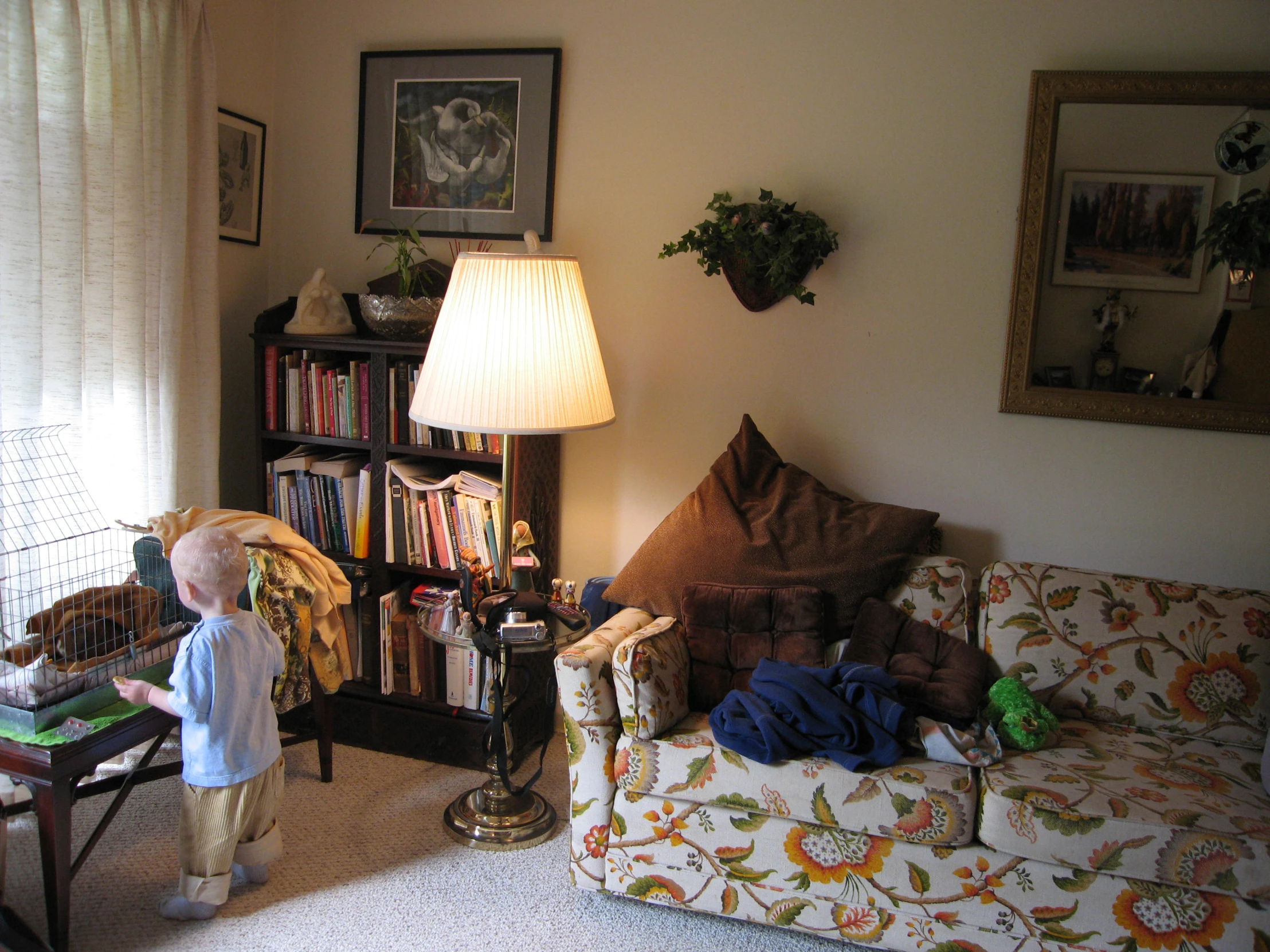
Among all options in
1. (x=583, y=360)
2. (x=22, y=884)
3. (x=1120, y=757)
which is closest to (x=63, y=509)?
(x=22, y=884)

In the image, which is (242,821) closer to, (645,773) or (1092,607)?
(645,773)

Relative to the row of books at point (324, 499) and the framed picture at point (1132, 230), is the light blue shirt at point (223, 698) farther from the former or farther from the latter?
the framed picture at point (1132, 230)

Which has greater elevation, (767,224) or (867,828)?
(767,224)

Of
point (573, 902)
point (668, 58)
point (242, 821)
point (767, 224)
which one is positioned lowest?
point (573, 902)

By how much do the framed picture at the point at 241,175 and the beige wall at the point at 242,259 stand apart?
1.2 inches

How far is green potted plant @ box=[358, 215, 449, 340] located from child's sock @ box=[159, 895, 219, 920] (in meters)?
1.62

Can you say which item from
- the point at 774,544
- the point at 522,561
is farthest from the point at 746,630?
the point at 522,561

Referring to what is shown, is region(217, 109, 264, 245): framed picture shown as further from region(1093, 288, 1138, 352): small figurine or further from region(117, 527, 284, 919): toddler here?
region(1093, 288, 1138, 352): small figurine

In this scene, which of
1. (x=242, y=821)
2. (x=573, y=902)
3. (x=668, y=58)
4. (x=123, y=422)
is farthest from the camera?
(x=668, y=58)

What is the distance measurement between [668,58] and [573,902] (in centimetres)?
239

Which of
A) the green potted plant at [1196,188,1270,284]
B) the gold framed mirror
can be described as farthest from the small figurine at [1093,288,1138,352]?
the green potted plant at [1196,188,1270,284]

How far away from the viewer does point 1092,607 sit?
7.95 feet

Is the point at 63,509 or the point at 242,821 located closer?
the point at 242,821

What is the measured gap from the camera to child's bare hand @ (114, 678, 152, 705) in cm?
199
